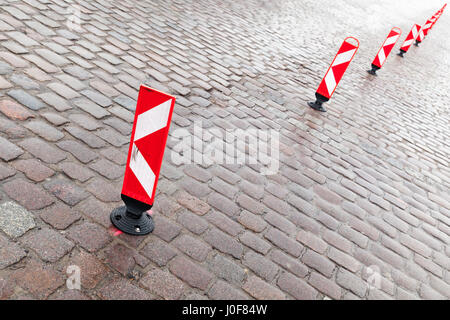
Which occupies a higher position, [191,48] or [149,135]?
[149,135]

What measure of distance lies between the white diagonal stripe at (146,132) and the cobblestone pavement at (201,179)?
1.56 ft

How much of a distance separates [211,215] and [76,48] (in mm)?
3095

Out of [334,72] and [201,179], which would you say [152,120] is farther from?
[334,72]

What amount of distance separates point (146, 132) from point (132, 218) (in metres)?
0.75

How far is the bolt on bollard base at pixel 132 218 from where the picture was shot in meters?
2.59

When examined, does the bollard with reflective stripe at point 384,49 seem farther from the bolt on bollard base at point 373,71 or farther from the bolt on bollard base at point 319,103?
the bolt on bollard base at point 319,103

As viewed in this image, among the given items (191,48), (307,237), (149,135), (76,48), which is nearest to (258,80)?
(191,48)

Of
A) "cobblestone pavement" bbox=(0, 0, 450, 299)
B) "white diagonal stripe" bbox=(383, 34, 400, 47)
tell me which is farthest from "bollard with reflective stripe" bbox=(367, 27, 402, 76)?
"cobblestone pavement" bbox=(0, 0, 450, 299)

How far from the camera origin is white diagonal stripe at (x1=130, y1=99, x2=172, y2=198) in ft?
7.32

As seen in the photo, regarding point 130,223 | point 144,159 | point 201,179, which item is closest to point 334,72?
point 201,179

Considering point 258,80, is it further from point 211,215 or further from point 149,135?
point 149,135

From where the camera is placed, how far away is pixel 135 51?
207 inches
